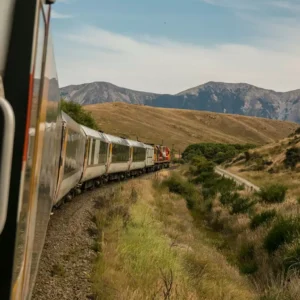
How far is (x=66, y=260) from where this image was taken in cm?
1023

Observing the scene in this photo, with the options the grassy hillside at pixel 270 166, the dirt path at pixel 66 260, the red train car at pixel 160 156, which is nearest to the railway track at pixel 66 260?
the dirt path at pixel 66 260

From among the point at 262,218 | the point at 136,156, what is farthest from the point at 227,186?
the point at 262,218

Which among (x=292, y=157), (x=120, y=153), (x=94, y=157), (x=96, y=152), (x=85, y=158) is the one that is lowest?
(x=292, y=157)

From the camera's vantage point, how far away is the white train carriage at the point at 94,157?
21.9m

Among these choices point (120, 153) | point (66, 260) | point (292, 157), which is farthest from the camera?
point (292, 157)

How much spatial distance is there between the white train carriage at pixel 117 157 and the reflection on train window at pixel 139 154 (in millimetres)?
2265

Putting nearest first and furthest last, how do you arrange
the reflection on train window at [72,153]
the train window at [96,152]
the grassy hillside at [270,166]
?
the reflection on train window at [72,153] → the train window at [96,152] → the grassy hillside at [270,166]

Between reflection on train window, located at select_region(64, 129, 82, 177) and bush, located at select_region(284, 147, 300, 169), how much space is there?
44069 millimetres

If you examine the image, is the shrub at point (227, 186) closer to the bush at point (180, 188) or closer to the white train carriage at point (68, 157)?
the bush at point (180, 188)

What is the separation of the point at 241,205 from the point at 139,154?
1796cm

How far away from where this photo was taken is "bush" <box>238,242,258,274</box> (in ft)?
52.9

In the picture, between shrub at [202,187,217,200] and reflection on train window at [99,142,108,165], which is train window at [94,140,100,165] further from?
shrub at [202,187,217,200]

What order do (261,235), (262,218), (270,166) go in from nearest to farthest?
(261,235), (262,218), (270,166)

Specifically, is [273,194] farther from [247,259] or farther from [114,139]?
[247,259]
